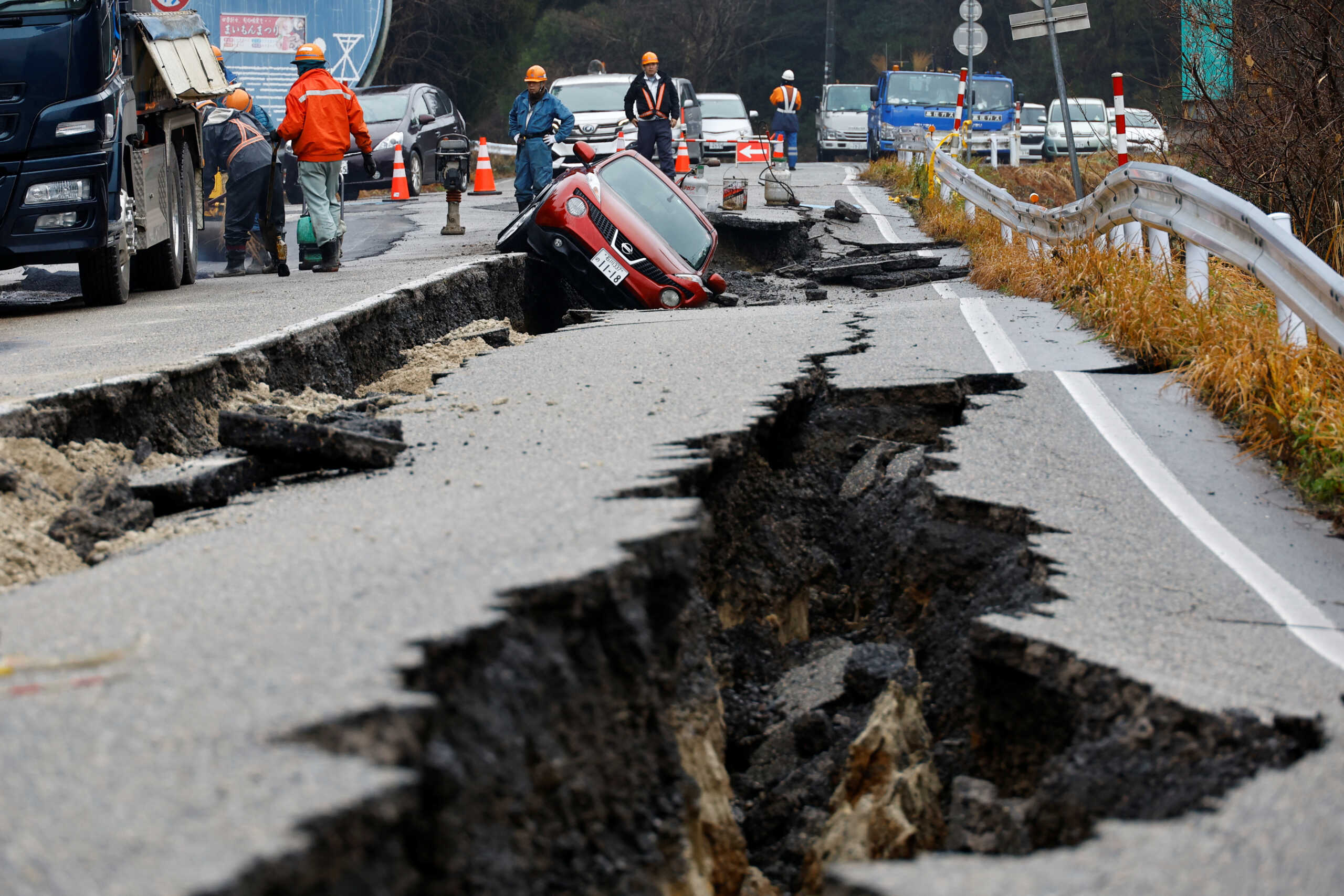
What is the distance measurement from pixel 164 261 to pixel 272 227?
1.35 meters

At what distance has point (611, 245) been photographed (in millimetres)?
9539

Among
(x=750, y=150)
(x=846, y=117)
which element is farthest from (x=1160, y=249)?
(x=846, y=117)

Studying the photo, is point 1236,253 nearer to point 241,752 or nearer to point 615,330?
point 615,330

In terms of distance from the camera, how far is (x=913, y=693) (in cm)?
354

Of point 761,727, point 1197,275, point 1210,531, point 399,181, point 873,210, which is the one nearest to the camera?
point 761,727

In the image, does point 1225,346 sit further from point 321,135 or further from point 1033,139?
point 1033,139

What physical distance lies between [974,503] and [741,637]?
90 centimetres

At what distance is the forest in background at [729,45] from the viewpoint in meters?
32.3

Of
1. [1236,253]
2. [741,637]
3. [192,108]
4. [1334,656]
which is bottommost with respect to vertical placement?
[741,637]

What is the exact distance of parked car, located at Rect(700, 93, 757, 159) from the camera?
26.9m

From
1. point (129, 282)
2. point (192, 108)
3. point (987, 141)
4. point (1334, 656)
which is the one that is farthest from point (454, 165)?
point (987, 141)

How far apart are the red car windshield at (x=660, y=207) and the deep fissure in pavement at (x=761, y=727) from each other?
548 centimetres

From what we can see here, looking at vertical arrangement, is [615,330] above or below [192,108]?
below

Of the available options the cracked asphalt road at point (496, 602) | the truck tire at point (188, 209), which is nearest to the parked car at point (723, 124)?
the truck tire at point (188, 209)
